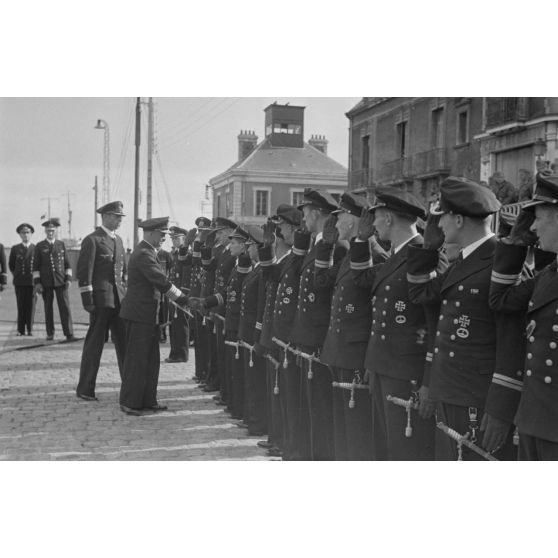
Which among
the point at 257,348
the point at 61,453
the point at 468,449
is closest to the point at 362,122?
the point at 257,348

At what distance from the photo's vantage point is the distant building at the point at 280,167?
5.80 metres

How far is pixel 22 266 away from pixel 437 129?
23.8 feet

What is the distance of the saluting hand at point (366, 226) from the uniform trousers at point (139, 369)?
3.50m

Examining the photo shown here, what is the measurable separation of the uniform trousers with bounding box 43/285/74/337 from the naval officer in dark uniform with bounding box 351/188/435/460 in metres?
7.34

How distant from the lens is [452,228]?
12.5 ft

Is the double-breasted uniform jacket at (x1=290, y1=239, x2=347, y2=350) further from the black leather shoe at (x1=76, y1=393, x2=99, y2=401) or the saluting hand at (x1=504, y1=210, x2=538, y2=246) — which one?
the black leather shoe at (x1=76, y1=393, x2=99, y2=401)

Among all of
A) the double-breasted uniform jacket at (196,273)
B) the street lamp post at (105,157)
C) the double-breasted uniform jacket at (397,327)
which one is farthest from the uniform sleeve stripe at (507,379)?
Result: the double-breasted uniform jacket at (196,273)

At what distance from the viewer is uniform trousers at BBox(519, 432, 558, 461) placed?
338cm

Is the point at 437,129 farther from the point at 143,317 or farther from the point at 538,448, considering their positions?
the point at 538,448

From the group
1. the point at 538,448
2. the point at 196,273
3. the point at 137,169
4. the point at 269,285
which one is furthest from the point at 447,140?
the point at 196,273

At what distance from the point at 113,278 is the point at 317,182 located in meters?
3.07

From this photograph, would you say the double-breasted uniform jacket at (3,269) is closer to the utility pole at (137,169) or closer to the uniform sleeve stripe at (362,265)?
the utility pole at (137,169)

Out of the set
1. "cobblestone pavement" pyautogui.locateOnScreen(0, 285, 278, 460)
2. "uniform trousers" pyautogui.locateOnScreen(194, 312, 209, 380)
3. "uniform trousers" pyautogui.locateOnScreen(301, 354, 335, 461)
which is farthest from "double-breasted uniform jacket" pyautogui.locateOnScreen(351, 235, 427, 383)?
"uniform trousers" pyautogui.locateOnScreen(194, 312, 209, 380)

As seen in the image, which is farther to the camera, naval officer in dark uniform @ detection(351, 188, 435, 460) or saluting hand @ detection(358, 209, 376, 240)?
saluting hand @ detection(358, 209, 376, 240)
